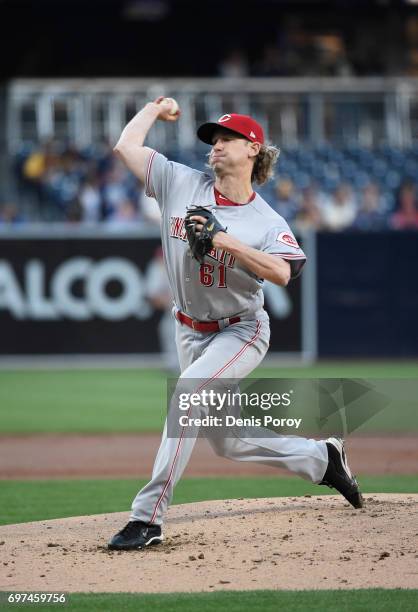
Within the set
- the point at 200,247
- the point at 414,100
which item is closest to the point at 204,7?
the point at 414,100

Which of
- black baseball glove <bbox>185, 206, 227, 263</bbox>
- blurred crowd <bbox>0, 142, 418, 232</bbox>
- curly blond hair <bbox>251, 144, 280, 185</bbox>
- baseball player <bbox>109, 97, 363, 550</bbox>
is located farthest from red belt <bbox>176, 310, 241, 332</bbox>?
blurred crowd <bbox>0, 142, 418, 232</bbox>

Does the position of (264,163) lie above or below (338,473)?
above

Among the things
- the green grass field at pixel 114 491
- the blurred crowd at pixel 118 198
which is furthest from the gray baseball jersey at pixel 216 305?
the blurred crowd at pixel 118 198

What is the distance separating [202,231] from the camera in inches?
207

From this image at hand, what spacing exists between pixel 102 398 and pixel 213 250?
748 cm

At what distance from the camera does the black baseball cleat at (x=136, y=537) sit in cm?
537

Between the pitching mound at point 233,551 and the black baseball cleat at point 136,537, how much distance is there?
0.05m

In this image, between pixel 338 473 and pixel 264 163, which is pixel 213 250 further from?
pixel 338 473

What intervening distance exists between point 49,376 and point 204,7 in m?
11.8

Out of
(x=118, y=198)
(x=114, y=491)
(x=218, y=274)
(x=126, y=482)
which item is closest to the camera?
(x=218, y=274)

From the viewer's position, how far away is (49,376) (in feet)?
49.0

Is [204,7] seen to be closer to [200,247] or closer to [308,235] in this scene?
[308,235]

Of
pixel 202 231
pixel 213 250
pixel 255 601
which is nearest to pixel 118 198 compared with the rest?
pixel 213 250

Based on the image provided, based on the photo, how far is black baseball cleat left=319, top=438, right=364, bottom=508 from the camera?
6.04 meters
